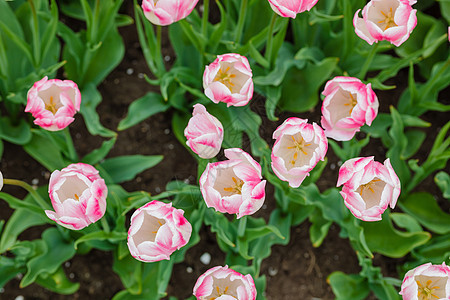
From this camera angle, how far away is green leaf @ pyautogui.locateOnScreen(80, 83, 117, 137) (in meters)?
1.48

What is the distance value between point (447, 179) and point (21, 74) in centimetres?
116

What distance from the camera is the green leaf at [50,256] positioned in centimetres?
137

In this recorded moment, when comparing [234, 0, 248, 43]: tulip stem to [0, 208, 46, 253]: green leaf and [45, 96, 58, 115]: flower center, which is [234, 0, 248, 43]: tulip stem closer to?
[45, 96, 58, 115]: flower center

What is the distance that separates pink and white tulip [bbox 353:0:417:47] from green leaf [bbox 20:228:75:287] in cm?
89

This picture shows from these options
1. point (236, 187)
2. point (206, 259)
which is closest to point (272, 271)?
point (206, 259)

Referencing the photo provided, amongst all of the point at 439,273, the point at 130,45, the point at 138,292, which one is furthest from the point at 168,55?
the point at 439,273

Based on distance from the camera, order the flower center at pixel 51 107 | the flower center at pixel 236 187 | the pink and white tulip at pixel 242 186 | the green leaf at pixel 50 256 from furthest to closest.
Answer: the green leaf at pixel 50 256
the flower center at pixel 51 107
the flower center at pixel 236 187
the pink and white tulip at pixel 242 186

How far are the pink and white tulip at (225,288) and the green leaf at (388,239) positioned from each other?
18.4 inches

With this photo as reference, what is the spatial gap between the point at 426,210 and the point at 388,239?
0.19m

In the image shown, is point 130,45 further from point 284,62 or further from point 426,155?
point 426,155

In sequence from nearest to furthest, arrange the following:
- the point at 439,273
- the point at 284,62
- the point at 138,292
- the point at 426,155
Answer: the point at 439,273, the point at 138,292, the point at 284,62, the point at 426,155

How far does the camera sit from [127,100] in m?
1.74

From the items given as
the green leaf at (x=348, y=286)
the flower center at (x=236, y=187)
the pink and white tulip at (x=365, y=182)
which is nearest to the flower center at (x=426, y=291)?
the pink and white tulip at (x=365, y=182)

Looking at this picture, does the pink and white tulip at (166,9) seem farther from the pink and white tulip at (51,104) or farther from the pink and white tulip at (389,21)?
the pink and white tulip at (389,21)
